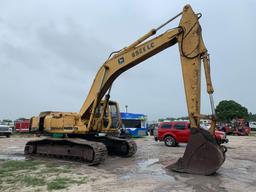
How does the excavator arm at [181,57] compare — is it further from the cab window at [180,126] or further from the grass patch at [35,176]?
the cab window at [180,126]

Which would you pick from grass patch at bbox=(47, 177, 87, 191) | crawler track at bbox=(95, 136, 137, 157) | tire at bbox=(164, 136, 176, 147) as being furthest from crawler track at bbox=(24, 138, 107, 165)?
tire at bbox=(164, 136, 176, 147)

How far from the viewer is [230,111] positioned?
79.8 m

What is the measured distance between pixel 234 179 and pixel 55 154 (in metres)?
7.90

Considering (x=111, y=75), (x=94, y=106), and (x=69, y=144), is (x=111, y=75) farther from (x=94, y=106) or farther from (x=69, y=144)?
(x=69, y=144)

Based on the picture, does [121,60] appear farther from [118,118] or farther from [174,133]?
[174,133]

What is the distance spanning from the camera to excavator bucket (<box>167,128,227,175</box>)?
9875 millimetres

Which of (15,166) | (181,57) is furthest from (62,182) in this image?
(181,57)

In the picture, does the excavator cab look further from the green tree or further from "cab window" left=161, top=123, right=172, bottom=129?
the green tree

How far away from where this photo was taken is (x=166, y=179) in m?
9.59

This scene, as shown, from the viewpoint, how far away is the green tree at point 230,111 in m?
78.9

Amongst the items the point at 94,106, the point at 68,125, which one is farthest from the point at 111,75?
the point at 68,125

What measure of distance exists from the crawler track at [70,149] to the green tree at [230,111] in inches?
2702

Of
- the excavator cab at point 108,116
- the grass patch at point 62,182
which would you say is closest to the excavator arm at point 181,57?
the excavator cab at point 108,116

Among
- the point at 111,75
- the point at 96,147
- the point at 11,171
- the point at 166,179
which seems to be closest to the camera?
the point at 166,179
